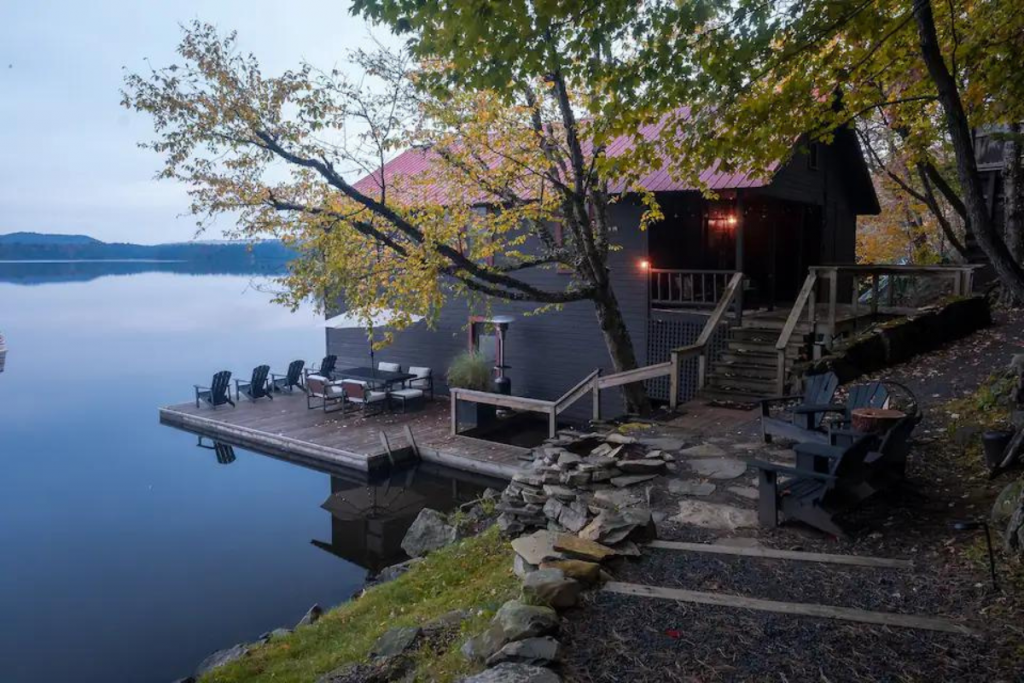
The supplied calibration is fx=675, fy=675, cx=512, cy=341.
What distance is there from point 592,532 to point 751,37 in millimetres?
4618

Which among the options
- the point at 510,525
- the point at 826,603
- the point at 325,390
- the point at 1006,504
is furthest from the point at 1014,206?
the point at 325,390

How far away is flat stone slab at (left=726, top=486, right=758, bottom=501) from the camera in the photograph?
19.0ft

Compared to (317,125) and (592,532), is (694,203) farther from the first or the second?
(592,532)

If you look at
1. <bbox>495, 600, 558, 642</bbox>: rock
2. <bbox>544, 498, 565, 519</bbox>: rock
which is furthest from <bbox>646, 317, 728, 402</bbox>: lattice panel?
<bbox>495, 600, 558, 642</bbox>: rock

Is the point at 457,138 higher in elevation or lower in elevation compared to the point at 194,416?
higher

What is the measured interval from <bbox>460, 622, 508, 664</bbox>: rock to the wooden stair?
25.1 feet

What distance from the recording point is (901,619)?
352 cm

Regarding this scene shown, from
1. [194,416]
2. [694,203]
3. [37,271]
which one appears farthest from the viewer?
[37,271]

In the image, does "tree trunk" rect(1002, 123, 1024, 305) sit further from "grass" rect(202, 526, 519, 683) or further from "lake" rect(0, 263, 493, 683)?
"grass" rect(202, 526, 519, 683)

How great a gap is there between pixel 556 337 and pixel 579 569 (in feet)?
41.2

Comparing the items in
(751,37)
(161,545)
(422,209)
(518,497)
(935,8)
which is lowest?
(161,545)

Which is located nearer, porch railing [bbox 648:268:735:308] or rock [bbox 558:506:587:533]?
rock [bbox 558:506:587:533]

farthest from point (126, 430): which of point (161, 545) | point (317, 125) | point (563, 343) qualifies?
point (317, 125)

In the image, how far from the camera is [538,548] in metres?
4.75
